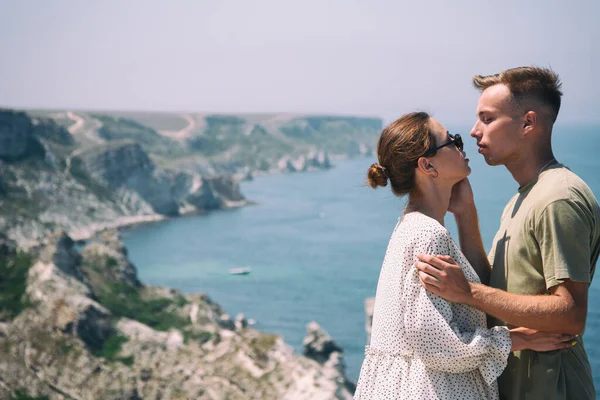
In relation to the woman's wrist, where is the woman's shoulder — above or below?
above

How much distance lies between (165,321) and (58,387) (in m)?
16.4

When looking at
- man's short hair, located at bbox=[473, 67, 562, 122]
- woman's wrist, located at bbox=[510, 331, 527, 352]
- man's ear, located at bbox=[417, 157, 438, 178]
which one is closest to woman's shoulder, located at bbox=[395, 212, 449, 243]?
man's ear, located at bbox=[417, 157, 438, 178]

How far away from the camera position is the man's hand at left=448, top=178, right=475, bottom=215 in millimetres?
2750

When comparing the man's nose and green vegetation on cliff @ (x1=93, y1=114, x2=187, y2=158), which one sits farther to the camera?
green vegetation on cliff @ (x1=93, y1=114, x2=187, y2=158)

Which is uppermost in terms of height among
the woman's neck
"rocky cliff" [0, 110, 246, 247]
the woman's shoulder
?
the woman's neck

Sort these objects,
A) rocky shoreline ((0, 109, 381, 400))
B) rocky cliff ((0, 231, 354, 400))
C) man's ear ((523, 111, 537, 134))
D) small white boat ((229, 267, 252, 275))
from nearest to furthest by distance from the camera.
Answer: man's ear ((523, 111, 537, 134))
rocky cliff ((0, 231, 354, 400))
rocky shoreline ((0, 109, 381, 400))
small white boat ((229, 267, 252, 275))

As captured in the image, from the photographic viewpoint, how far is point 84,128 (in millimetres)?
111625

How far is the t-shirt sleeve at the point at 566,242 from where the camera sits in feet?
7.32

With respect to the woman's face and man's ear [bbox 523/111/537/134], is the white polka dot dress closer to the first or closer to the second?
the woman's face

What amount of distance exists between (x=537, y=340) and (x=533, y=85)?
2.84 ft

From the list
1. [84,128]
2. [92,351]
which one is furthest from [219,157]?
[92,351]

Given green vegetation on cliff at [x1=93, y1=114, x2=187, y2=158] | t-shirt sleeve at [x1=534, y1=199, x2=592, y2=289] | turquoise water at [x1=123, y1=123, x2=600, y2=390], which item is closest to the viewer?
t-shirt sleeve at [x1=534, y1=199, x2=592, y2=289]

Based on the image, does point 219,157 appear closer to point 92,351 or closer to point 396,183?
point 92,351

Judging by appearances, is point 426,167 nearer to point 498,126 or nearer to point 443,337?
point 498,126
